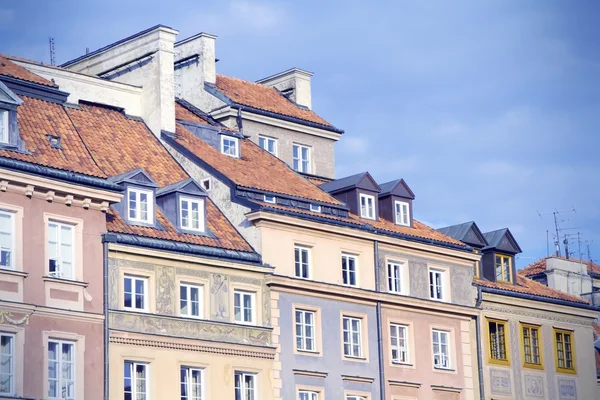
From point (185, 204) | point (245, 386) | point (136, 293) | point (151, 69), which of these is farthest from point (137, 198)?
point (151, 69)

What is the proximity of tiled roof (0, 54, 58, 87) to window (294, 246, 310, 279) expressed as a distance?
10.8 metres

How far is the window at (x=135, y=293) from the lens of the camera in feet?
171

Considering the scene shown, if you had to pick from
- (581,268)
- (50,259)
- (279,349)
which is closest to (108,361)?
(50,259)

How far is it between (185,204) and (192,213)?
0.40 meters

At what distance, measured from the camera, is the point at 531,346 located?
222 feet

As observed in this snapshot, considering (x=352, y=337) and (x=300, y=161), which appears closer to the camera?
(x=352, y=337)

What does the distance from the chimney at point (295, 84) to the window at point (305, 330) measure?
16127 millimetres

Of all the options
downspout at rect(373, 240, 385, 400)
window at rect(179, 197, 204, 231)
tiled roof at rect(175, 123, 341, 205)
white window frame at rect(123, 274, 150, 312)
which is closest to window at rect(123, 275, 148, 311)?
white window frame at rect(123, 274, 150, 312)

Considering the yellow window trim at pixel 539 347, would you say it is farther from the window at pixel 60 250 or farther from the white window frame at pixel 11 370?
the white window frame at pixel 11 370

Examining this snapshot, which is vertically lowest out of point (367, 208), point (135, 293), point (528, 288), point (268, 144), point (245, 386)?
point (245, 386)

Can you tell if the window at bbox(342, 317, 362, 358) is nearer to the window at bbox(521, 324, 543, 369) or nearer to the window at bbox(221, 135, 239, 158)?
the window at bbox(221, 135, 239, 158)

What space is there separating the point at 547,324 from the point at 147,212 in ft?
71.4

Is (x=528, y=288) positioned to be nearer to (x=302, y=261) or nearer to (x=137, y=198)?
(x=302, y=261)

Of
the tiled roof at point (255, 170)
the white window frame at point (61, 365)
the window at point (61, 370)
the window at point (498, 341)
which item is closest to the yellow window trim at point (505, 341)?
the window at point (498, 341)
